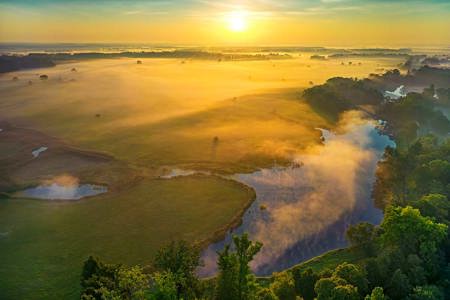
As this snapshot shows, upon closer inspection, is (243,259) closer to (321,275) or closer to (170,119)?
(321,275)

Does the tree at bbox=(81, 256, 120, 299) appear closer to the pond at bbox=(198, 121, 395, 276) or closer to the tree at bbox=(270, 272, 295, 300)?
the pond at bbox=(198, 121, 395, 276)

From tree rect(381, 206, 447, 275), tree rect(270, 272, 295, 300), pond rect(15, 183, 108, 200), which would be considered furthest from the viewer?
pond rect(15, 183, 108, 200)

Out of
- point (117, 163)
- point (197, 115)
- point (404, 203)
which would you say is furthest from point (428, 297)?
point (197, 115)

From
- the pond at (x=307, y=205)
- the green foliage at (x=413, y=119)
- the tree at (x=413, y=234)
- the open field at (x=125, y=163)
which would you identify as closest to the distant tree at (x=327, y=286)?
the tree at (x=413, y=234)

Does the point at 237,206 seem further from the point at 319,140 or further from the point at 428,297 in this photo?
the point at 319,140

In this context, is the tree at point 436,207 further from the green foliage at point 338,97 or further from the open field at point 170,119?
the green foliage at point 338,97

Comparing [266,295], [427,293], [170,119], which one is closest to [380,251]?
[427,293]

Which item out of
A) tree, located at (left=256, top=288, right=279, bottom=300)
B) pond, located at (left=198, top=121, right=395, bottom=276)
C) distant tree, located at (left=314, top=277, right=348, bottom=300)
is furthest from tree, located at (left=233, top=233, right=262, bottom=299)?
pond, located at (left=198, top=121, right=395, bottom=276)
